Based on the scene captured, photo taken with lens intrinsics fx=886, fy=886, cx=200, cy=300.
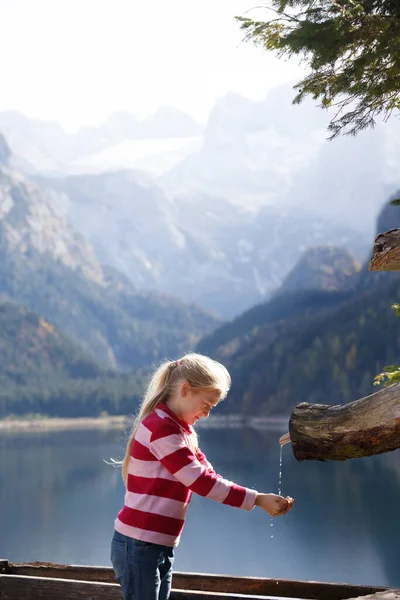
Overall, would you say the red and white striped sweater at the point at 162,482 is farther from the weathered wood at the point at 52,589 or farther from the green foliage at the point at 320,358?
the green foliage at the point at 320,358

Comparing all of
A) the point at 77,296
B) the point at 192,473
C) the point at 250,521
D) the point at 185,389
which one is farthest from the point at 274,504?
the point at 77,296

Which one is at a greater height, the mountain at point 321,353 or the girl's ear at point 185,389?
the mountain at point 321,353

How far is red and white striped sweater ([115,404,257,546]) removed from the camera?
397 centimetres

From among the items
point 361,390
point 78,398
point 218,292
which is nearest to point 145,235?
point 218,292

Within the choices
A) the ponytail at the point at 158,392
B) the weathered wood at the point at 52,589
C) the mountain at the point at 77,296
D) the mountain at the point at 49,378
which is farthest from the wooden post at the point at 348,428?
the mountain at the point at 77,296

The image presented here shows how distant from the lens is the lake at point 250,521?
22234mm

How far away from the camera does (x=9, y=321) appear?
408 ft

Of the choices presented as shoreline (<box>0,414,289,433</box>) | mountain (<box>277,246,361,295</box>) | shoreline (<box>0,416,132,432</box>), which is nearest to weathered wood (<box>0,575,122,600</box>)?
shoreline (<box>0,414,289,433</box>)

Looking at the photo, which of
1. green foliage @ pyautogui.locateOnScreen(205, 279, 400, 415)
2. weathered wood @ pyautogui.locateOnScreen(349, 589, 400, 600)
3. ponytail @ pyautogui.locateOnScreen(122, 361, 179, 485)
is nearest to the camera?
ponytail @ pyautogui.locateOnScreen(122, 361, 179, 485)

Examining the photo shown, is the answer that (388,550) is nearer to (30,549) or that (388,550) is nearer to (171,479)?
(30,549)

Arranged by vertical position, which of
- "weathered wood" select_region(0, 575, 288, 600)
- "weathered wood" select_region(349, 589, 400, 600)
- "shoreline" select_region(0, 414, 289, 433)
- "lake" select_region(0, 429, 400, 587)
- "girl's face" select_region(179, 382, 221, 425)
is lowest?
"weathered wood" select_region(349, 589, 400, 600)

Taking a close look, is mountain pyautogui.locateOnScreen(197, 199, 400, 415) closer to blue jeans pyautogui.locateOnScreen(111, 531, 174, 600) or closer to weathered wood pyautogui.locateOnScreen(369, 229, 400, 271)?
weathered wood pyautogui.locateOnScreen(369, 229, 400, 271)

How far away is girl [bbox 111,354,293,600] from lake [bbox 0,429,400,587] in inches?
665

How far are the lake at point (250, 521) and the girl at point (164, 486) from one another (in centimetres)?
1689
